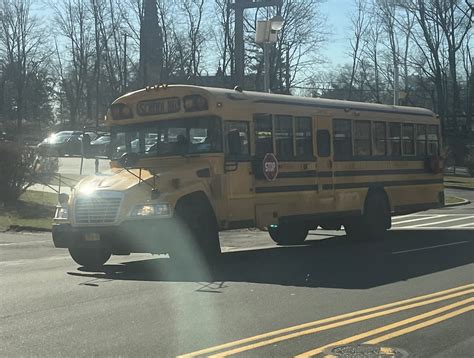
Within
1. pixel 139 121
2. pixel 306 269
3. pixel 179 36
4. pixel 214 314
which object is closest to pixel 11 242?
pixel 139 121

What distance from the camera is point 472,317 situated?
707cm

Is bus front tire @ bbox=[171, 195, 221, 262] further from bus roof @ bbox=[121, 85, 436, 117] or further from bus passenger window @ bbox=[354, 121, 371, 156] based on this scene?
bus passenger window @ bbox=[354, 121, 371, 156]

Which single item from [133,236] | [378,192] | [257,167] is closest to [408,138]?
[378,192]

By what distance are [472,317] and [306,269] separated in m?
3.91

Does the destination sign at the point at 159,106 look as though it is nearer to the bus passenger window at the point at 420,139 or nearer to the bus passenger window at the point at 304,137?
the bus passenger window at the point at 304,137

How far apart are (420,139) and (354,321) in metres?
10.7

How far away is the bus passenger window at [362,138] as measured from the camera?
14.7 meters

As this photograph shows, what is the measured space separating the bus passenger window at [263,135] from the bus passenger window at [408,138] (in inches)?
198

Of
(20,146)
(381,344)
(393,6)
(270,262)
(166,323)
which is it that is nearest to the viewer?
(381,344)

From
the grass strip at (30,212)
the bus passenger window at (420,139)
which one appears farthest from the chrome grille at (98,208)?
the bus passenger window at (420,139)

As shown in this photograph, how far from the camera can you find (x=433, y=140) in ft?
56.7

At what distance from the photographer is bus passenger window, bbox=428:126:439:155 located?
17.1m

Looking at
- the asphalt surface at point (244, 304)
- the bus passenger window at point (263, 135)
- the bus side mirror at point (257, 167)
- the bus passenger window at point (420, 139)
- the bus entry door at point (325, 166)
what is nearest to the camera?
the asphalt surface at point (244, 304)

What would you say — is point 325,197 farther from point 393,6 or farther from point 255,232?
point 393,6
